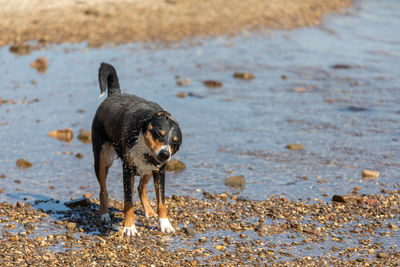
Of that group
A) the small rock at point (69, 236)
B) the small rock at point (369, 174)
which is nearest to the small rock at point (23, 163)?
the small rock at point (69, 236)

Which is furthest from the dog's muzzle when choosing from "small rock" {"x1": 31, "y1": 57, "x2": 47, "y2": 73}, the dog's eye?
"small rock" {"x1": 31, "y1": 57, "x2": 47, "y2": 73}

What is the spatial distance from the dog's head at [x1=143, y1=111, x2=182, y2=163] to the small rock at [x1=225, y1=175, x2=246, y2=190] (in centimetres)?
274

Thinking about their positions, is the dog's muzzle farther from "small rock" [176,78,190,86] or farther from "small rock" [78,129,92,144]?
"small rock" [176,78,190,86]

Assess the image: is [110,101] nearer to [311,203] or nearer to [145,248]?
[145,248]

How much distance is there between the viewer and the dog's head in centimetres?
655

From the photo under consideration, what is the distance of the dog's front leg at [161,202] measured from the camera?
7344 mm

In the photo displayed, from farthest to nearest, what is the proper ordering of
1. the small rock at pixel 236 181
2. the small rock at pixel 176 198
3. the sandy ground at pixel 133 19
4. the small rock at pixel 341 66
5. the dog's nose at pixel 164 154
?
the sandy ground at pixel 133 19
the small rock at pixel 341 66
the small rock at pixel 236 181
the small rock at pixel 176 198
the dog's nose at pixel 164 154

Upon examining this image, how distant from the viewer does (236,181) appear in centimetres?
932

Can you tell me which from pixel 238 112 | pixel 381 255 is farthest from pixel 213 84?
pixel 381 255

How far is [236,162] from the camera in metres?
10.4

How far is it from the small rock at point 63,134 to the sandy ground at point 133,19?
8711mm

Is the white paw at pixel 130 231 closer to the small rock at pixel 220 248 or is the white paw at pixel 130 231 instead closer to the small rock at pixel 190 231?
the small rock at pixel 190 231

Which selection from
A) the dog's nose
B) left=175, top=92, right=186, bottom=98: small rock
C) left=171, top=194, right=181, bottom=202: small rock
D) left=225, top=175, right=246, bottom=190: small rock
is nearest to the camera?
the dog's nose

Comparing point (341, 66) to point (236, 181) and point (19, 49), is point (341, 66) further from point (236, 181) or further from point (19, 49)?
point (19, 49)
